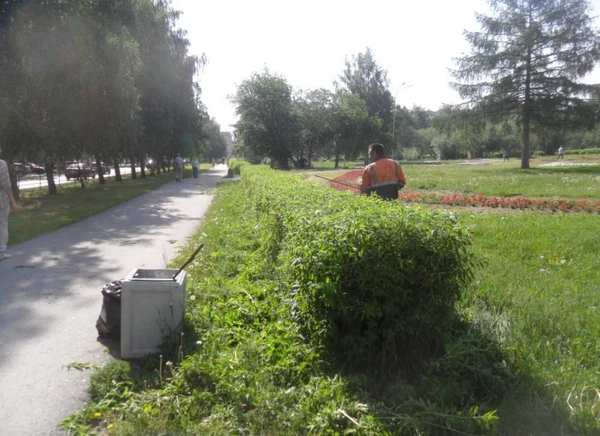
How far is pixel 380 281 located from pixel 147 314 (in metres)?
2.20

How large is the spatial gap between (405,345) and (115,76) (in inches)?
771

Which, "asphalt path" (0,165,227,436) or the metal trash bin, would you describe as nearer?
"asphalt path" (0,165,227,436)

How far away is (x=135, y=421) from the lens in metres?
3.26

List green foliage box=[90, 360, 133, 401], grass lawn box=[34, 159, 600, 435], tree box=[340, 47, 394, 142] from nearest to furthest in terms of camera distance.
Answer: grass lawn box=[34, 159, 600, 435]
green foliage box=[90, 360, 133, 401]
tree box=[340, 47, 394, 142]

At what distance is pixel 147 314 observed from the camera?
174 inches

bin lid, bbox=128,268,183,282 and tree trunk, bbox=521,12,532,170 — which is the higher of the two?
tree trunk, bbox=521,12,532,170

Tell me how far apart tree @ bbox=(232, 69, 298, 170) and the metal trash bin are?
39620mm

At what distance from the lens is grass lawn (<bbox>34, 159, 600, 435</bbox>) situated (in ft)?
10.1

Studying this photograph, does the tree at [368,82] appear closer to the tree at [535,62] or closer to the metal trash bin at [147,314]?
the tree at [535,62]

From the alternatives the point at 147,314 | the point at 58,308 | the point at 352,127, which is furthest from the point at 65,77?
the point at 352,127

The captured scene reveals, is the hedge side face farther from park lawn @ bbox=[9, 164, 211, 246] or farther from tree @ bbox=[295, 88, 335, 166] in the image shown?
tree @ bbox=[295, 88, 335, 166]

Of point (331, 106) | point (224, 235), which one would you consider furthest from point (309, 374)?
point (331, 106)

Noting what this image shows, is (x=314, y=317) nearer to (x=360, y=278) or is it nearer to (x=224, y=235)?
(x=360, y=278)

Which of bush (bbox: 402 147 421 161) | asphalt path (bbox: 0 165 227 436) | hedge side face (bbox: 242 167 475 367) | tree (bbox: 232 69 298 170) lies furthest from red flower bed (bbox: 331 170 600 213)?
bush (bbox: 402 147 421 161)
